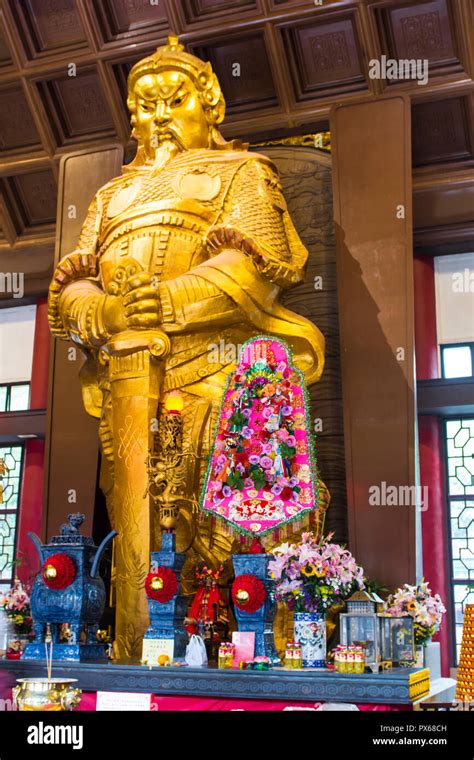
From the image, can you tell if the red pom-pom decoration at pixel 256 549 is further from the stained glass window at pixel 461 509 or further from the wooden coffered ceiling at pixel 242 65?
the wooden coffered ceiling at pixel 242 65

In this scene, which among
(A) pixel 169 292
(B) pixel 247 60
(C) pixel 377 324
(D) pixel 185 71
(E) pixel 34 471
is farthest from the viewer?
(E) pixel 34 471

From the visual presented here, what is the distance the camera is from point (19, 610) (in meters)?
5.75

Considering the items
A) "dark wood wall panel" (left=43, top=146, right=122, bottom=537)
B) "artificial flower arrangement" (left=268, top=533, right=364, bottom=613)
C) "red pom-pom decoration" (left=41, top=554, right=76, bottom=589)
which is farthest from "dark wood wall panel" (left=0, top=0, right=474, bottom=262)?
"red pom-pom decoration" (left=41, top=554, right=76, bottom=589)

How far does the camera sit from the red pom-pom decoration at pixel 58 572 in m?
4.71

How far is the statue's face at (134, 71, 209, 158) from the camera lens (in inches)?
249

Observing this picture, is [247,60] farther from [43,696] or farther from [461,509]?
[43,696]

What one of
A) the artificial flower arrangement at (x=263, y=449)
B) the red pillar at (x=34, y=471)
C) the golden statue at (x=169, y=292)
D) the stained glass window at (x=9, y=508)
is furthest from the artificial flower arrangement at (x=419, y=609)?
the stained glass window at (x=9, y=508)

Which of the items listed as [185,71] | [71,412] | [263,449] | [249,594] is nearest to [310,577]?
[249,594]

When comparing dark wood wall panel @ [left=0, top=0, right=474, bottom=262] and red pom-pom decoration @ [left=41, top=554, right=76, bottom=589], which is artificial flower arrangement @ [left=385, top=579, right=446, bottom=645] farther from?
dark wood wall panel @ [left=0, top=0, right=474, bottom=262]

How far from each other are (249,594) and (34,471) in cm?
383

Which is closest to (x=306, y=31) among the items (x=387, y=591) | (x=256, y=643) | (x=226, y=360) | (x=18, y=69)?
(x=18, y=69)

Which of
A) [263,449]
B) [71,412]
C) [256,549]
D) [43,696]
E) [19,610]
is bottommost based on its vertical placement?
[43,696]

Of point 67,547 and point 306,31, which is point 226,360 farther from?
point 306,31

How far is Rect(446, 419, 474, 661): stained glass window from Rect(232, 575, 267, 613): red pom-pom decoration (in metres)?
2.53
